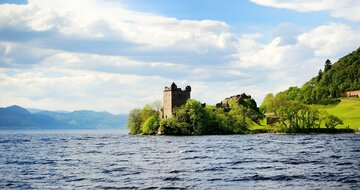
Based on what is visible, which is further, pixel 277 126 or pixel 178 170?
pixel 277 126

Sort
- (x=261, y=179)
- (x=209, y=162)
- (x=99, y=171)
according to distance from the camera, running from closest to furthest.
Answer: (x=261, y=179), (x=99, y=171), (x=209, y=162)

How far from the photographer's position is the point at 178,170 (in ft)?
167

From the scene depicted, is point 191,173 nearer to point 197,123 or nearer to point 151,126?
point 197,123

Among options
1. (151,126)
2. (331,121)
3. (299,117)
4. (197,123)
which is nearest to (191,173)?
(299,117)

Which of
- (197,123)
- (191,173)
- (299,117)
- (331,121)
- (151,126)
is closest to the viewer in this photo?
(191,173)

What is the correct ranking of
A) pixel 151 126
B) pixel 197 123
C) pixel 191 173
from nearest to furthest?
pixel 191 173 < pixel 197 123 < pixel 151 126

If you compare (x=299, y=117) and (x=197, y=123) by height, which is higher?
(x=299, y=117)

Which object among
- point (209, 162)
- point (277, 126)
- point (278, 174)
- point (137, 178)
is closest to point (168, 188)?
point (137, 178)

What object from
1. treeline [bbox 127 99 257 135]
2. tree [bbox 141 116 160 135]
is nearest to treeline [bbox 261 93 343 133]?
treeline [bbox 127 99 257 135]

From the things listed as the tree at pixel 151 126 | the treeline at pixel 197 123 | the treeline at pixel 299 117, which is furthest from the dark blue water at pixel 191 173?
the tree at pixel 151 126

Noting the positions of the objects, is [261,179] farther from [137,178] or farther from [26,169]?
[26,169]

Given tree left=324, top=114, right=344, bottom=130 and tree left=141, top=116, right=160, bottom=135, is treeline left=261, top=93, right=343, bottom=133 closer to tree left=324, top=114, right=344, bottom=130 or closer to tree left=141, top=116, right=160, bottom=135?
tree left=324, top=114, right=344, bottom=130

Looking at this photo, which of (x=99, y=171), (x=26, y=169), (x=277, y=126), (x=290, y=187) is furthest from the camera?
(x=277, y=126)

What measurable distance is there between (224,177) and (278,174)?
5.54 m
